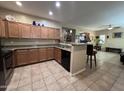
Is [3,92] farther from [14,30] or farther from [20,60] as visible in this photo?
[14,30]

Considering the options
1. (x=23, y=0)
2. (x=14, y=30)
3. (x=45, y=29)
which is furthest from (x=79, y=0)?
(x=14, y=30)

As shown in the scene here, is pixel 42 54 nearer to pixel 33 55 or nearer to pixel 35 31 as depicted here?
pixel 33 55

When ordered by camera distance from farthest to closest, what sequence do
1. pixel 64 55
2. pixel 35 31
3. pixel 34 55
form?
pixel 35 31 → pixel 34 55 → pixel 64 55

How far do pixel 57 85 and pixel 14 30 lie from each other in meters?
3.19

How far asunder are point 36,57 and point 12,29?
179 centimetres

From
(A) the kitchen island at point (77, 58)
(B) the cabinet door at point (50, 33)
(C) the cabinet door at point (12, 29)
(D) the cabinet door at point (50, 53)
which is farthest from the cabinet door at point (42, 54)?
(A) the kitchen island at point (77, 58)

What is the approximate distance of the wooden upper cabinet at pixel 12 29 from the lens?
3362mm

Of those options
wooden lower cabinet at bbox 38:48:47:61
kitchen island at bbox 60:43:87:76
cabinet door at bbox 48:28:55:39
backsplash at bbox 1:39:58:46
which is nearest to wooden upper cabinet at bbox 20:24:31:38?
backsplash at bbox 1:39:58:46

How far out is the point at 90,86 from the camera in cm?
216

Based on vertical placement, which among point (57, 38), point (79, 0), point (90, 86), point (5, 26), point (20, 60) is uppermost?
point (79, 0)

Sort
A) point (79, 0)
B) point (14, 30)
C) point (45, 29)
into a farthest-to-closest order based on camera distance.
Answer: point (45, 29)
point (14, 30)
point (79, 0)

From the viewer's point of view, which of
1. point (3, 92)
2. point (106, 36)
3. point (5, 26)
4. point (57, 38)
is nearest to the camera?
point (3, 92)

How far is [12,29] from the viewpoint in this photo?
3.46 metres

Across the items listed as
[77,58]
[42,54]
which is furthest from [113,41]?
[42,54]
